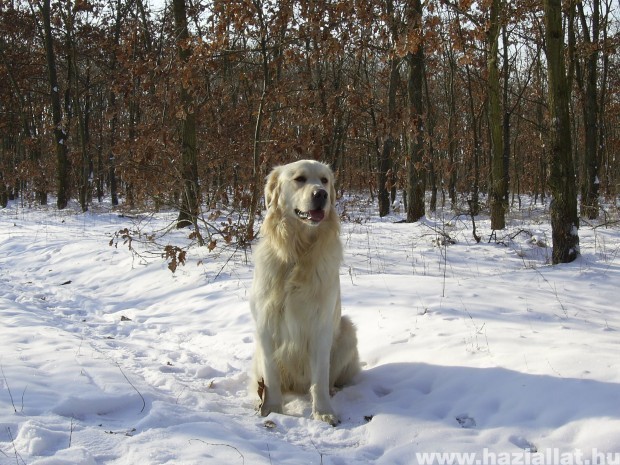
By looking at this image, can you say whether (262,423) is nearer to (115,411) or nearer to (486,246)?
(115,411)

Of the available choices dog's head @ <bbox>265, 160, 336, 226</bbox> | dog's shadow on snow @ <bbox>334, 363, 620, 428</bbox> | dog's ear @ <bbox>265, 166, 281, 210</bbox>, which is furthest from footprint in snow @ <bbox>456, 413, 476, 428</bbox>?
dog's ear @ <bbox>265, 166, 281, 210</bbox>

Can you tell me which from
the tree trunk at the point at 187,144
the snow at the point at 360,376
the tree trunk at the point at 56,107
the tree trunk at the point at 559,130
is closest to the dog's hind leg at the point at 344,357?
the snow at the point at 360,376

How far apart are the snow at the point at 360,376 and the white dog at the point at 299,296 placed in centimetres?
20

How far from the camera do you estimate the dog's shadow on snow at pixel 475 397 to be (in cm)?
263

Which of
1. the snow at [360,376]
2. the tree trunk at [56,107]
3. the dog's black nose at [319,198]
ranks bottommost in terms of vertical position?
the snow at [360,376]

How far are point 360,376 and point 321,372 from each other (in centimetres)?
57

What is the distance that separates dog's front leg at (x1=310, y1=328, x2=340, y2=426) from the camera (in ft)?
10.2

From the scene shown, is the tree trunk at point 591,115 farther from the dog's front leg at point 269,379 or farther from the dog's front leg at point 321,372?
the dog's front leg at point 269,379

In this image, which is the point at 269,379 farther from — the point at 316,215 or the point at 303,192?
the point at 303,192

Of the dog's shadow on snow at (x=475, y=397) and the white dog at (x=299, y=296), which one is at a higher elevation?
the white dog at (x=299, y=296)

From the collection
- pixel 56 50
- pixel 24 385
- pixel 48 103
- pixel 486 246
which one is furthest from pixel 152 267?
pixel 48 103

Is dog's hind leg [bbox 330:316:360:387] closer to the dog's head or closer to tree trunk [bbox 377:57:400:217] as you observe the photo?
the dog's head

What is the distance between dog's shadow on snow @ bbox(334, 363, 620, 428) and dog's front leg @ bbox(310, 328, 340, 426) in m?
0.17

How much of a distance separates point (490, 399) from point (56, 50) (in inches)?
833
